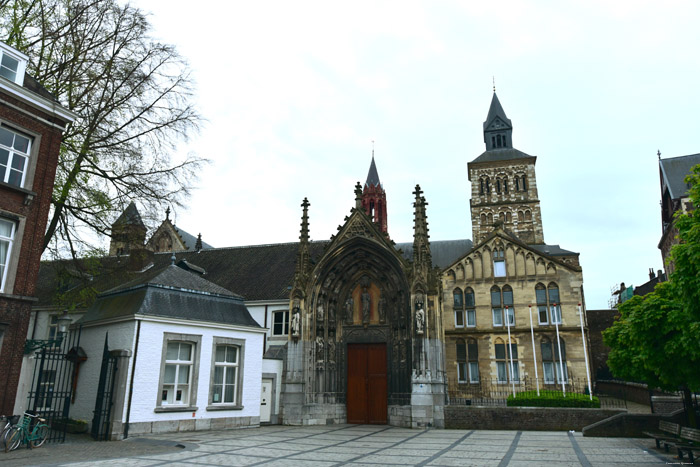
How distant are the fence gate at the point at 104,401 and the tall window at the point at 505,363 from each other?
20.8 m

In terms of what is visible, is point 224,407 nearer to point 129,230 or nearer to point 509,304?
point 129,230

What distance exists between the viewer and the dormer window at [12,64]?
566 inches

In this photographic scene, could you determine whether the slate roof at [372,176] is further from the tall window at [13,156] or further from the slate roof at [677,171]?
the tall window at [13,156]

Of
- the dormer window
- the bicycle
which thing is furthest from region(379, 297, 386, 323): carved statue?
→ the dormer window

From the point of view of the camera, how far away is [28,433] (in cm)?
1267

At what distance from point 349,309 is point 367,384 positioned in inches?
148

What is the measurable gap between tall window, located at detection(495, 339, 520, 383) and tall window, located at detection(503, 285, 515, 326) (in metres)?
1.42

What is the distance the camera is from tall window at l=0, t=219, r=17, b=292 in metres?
13.7

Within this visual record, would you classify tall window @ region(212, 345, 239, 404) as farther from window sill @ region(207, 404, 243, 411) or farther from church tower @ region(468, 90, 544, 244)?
church tower @ region(468, 90, 544, 244)

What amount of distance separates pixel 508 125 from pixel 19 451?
4985 cm

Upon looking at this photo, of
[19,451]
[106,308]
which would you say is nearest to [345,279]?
[106,308]

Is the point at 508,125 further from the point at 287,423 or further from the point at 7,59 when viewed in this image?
the point at 7,59

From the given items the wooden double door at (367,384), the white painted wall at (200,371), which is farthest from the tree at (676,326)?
the white painted wall at (200,371)

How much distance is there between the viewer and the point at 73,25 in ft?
55.3
